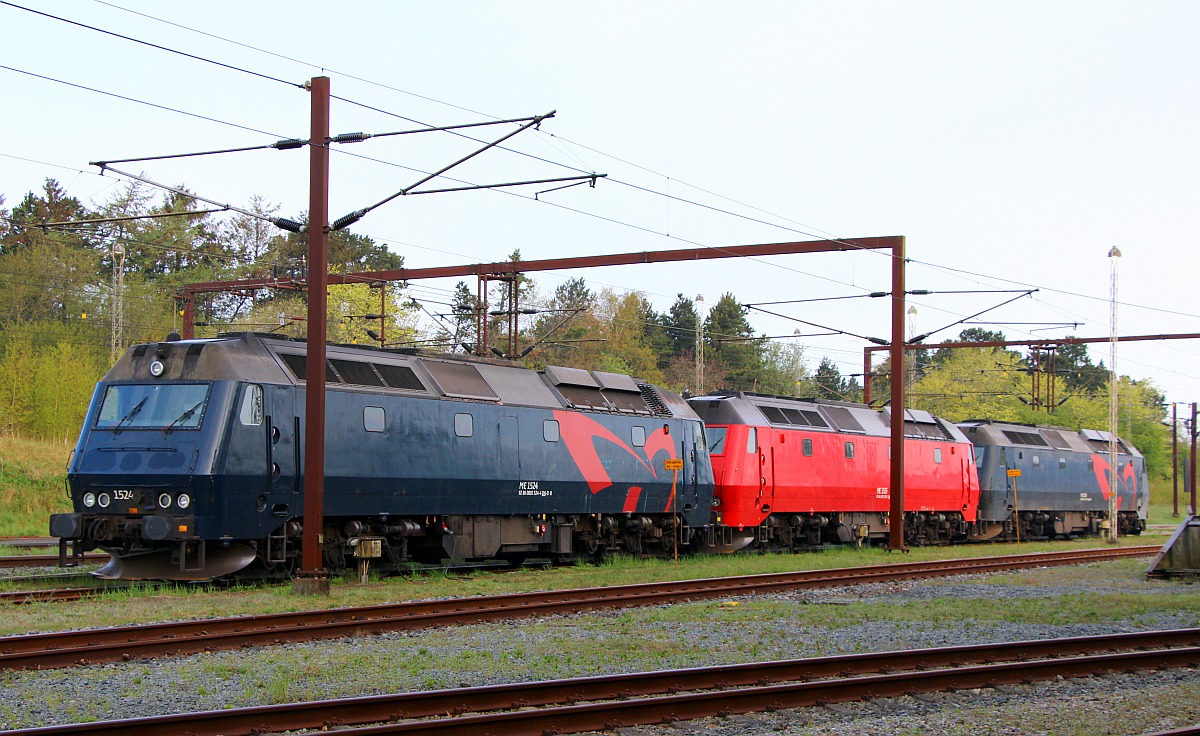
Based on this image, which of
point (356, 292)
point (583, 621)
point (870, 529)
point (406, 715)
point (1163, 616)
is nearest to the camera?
point (406, 715)

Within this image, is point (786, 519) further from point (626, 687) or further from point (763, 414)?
point (626, 687)

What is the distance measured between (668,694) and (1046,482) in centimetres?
3819

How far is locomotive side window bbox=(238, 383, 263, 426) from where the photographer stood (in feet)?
60.3

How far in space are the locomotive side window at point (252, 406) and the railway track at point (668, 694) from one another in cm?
1002

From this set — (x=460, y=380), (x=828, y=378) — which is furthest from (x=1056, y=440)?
(x=828, y=378)

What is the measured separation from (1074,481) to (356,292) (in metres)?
33.5

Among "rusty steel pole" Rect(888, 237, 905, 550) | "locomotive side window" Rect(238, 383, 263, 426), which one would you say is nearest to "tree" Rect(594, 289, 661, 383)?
"rusty steel pole" Rect(888, 237, 905, 550)

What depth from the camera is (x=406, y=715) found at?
914 centimetres

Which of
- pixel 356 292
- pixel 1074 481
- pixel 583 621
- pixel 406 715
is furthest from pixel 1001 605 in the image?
pixel 356 292

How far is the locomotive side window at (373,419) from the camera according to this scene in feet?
66.6

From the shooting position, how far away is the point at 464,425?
22.3m

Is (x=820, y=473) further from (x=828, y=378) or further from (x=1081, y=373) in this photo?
(x=1081, y=373)

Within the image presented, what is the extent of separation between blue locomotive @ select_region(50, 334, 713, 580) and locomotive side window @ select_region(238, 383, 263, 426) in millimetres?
26

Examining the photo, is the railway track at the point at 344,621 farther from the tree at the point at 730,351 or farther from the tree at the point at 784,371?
the tree at the point at 784,371
